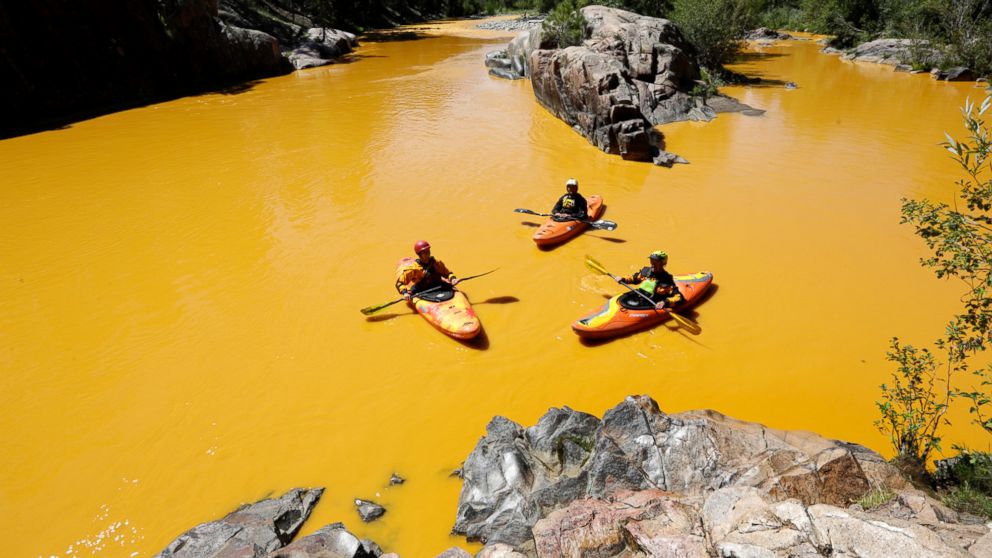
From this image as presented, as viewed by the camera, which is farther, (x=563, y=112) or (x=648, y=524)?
(x=563, y=112)

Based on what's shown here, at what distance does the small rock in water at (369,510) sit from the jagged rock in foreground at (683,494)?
31.7 inches

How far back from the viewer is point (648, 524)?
3342 millimetres

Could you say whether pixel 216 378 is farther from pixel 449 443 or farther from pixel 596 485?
pixel 596 485

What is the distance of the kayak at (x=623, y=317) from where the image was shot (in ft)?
22.0

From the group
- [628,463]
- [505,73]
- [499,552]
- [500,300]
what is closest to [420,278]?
[500,300]

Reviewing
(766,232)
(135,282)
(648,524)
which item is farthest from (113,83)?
(648,524)

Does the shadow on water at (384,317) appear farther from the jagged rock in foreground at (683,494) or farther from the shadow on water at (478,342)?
the jagged rock in foreground at (683,494)

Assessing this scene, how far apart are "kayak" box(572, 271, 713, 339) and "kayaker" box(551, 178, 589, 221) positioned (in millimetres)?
2597

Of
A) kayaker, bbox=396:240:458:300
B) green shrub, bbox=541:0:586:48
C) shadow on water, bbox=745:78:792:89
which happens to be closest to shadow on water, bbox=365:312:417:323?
kayaker, bbox=396:240:458:300

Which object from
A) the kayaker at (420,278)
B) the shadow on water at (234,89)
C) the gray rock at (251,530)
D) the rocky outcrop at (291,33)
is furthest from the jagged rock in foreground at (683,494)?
the rocky outcrop at (291,33)

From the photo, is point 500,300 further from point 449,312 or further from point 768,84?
point 768,84

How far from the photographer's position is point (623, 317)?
679 centimetres

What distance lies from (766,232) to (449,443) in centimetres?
700

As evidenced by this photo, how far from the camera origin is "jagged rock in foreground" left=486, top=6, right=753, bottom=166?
526 inches
